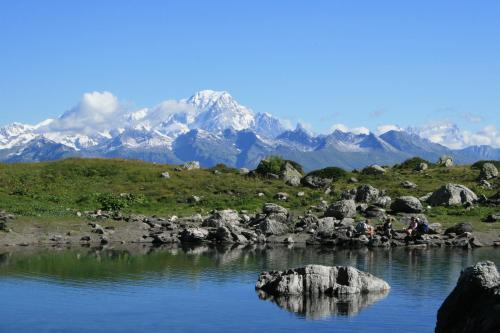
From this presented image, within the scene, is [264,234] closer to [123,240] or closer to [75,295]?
[123,240]

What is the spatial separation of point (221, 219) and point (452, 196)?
32159 mm

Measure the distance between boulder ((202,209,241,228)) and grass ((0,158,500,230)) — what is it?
7.82m

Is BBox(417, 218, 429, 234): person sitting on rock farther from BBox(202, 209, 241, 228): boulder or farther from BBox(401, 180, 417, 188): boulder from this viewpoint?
BBox(401, 180, 417, 188): boulder

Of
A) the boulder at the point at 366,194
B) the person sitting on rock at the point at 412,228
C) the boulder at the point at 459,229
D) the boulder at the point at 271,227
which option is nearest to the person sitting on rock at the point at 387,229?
the person sitting on rock at the point at 412,228

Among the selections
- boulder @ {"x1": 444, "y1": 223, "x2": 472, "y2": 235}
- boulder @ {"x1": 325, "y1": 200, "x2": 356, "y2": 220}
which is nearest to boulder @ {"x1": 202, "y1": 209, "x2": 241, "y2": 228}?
boulder @ {"x1": 325, "y1": 200, "x2": 356, "y2": 220}

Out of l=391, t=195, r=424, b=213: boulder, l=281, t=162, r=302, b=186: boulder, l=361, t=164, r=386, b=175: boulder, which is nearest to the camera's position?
l=391, t=195, r=424, b=213: boulder

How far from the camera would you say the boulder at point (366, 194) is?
324 ft

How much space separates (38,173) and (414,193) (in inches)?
2187

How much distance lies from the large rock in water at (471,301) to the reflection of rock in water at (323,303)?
7203 mm

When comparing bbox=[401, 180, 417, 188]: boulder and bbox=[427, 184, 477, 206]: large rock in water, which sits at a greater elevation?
bbox=[401, 180, 417, 188]: boulder

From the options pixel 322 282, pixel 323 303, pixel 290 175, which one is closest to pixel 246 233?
pixel 322 282

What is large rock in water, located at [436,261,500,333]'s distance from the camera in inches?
1237

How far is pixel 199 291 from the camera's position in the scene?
159ft

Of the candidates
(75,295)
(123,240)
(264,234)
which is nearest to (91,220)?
(123,240)
